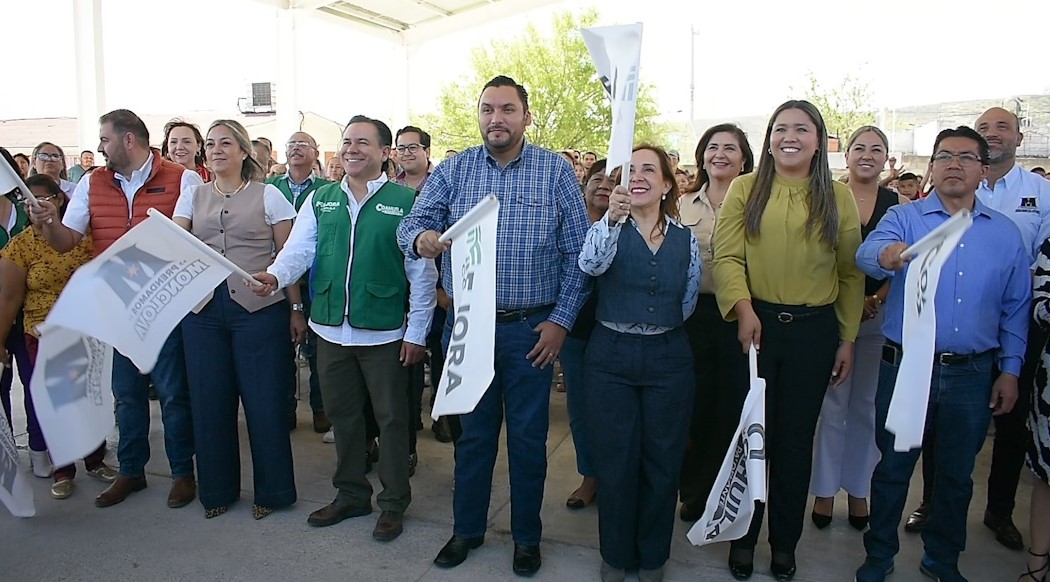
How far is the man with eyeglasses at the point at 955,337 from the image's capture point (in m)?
2.94

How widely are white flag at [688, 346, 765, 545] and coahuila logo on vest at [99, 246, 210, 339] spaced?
241cm

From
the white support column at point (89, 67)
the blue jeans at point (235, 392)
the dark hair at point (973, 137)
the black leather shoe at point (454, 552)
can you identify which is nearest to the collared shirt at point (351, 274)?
the blue jeans at point (235, 392)

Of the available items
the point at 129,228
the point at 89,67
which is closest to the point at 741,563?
the point at 129,228

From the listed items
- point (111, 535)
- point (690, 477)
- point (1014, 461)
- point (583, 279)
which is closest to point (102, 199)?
point (111, 535)

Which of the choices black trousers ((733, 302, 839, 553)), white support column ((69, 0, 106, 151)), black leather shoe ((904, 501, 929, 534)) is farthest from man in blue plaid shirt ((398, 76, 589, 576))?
white support column ((69, 0, 106, 151))

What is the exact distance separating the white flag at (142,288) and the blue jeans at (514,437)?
3.75ft

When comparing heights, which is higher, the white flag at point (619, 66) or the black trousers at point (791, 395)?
the white flag at point (619, 66)

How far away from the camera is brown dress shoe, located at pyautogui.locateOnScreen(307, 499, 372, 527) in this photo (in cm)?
373

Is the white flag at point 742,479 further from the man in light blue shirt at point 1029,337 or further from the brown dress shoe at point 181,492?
the brown dress shoe at point 181,492

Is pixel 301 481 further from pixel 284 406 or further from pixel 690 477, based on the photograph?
pixel 690 477

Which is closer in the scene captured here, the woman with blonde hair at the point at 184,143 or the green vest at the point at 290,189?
the woman with blonde hair at the point at 184,143

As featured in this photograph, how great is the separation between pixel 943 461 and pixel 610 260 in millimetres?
1606

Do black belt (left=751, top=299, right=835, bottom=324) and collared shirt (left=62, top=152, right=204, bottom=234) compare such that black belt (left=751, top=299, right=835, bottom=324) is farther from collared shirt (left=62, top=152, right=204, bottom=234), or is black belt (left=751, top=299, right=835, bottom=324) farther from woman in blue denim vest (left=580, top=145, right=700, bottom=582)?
collared shirt (left=62, top=152, right=204, bottom=234)

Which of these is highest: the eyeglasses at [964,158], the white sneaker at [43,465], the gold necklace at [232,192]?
the eyeglasses at [964,158]
